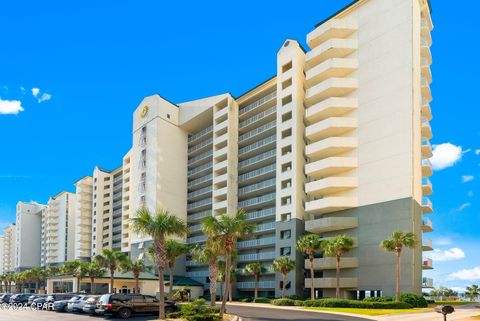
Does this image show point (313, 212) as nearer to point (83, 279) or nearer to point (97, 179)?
point (83, 279)

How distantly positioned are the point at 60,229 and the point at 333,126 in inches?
5471

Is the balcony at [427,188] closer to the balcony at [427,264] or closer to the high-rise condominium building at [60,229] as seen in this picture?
the balcony at [427,264]

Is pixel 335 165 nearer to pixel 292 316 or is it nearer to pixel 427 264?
pixel 427 264

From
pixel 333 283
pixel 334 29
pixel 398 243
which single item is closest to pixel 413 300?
pixel 398 243

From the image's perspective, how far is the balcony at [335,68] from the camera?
250ft

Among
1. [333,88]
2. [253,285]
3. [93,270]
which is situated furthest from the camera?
[93,270]

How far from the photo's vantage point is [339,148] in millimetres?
73750

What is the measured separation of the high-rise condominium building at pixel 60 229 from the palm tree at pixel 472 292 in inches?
5113

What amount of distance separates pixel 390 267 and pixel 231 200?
39634mm

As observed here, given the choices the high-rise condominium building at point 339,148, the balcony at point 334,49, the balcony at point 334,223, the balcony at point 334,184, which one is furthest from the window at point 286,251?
the balcony at point 334,49

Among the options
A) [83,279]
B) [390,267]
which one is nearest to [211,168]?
[83,279]

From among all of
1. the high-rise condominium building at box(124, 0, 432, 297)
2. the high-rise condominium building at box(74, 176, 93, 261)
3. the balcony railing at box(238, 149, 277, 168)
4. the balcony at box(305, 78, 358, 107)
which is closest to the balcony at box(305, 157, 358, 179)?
the high-rise condominium building at box(124, 0, 432, 297)

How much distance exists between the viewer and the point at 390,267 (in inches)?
2539

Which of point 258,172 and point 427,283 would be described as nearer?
point 427,283
